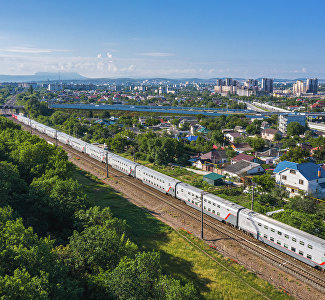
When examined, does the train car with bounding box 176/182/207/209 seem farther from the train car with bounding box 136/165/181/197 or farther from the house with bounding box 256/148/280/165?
the house with bounding box 256/148/280/165

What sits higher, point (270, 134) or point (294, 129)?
point (294, 129)

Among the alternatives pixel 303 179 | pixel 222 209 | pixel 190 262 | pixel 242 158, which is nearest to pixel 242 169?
pixel 242 158

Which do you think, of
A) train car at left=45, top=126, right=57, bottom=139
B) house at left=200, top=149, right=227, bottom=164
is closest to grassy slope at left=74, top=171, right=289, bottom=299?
house at left=200, top=149, right=227, bottom=164

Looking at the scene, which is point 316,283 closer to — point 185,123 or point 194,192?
point 194,192

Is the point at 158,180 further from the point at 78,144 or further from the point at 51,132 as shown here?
the point at 51,132

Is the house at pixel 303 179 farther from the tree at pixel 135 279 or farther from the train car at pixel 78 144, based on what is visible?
the train car at pixel 78 144

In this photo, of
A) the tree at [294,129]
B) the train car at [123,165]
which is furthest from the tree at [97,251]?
the tree at [294,129]
